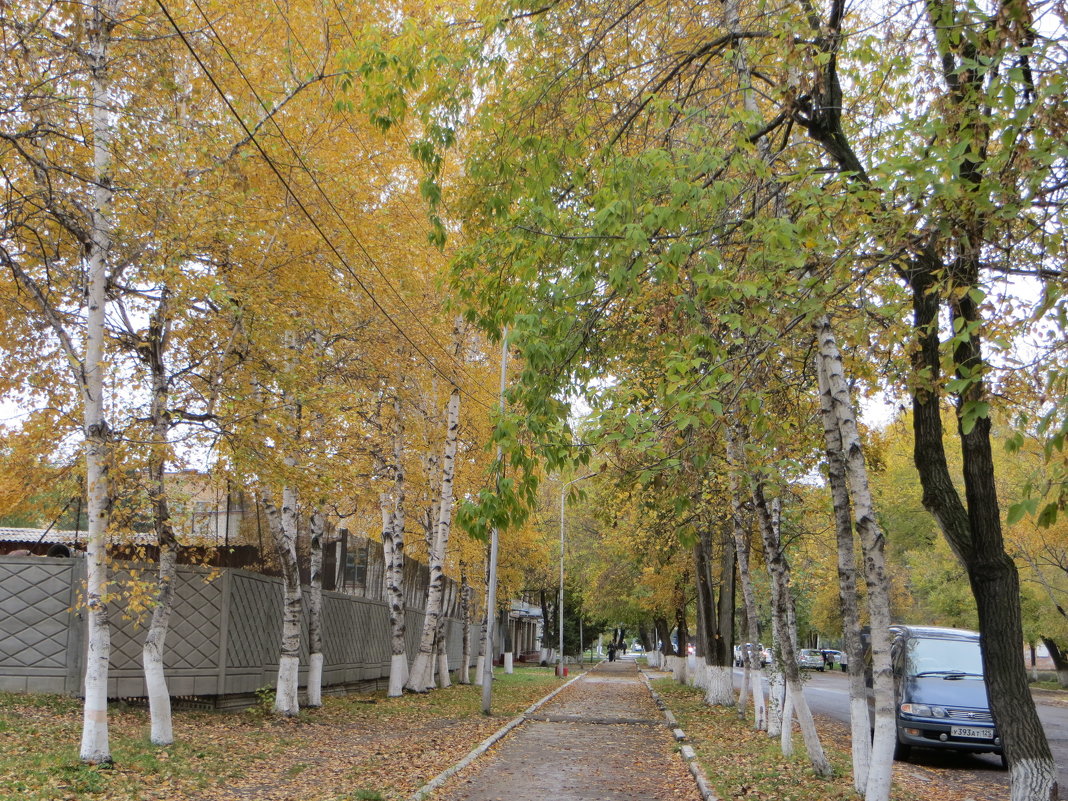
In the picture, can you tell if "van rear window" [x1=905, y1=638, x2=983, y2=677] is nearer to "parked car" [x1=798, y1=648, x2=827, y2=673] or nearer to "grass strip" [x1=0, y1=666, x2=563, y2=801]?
"grass strip" [x1=0, y1=666, x2=563, y2=801]

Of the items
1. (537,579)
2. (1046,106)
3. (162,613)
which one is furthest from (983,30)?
(537,579)

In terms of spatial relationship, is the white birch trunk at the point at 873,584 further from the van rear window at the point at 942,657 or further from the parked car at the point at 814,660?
the parked car at the point at 814,660

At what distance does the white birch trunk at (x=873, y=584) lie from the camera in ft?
23.5

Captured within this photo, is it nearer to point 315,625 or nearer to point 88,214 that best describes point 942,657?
point 315,625

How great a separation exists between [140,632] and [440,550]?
8.75 m

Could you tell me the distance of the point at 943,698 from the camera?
12805 millimetres

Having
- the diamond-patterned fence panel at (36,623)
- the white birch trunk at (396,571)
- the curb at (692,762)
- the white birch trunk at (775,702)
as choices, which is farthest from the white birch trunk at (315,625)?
the white birch trunk at (775,702)

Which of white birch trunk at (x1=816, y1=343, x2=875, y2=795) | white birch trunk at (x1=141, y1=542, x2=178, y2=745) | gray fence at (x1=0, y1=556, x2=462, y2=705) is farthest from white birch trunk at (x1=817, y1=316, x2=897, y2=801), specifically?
gray fence at (x1=0, y1=556, x2=462, y2=705)

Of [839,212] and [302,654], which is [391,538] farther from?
[839,212]

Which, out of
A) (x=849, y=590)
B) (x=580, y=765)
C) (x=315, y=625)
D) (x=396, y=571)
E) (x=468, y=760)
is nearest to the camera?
(x=849, y=590)

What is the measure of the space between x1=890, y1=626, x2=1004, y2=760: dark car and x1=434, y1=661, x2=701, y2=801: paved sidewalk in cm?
347

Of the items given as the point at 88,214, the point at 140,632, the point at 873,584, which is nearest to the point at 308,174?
the point at 88,214

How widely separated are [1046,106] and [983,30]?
70 cm

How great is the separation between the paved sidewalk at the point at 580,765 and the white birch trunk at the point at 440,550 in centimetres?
360
